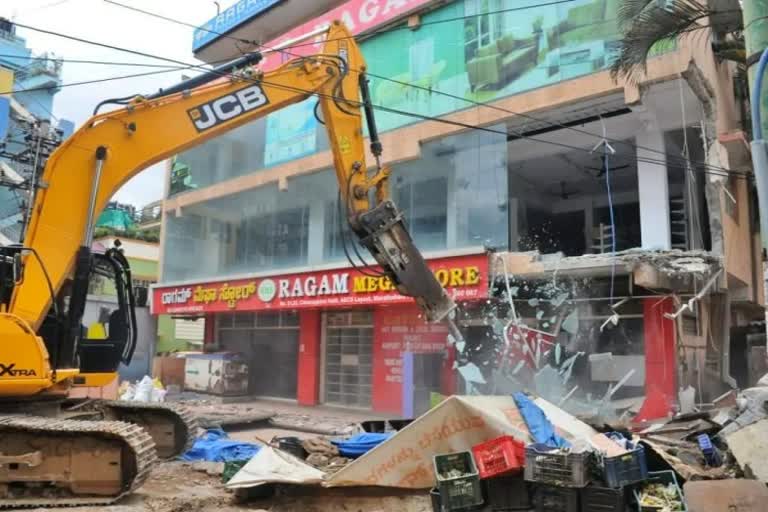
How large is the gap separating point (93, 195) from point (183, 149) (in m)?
1.25

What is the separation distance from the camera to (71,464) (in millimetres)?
6555

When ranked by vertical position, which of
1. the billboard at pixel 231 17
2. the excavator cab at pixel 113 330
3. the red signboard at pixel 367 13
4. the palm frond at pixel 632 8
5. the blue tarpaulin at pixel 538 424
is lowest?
the blue tarpaulin at pixel 538 424

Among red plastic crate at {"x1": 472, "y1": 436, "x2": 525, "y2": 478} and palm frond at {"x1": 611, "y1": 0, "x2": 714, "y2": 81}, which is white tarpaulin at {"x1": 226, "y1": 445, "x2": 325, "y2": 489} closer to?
red plastic crate at {"x1": 472, "y1": 436, "x2": 525, "y2": 478}

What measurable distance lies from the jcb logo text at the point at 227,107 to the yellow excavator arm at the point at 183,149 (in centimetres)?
1

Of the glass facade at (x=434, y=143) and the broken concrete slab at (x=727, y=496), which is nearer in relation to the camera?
the broken concrete slab at (x=727, y=496)

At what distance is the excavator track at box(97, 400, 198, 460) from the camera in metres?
8.67

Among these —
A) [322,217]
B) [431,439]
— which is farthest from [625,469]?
[322,217]

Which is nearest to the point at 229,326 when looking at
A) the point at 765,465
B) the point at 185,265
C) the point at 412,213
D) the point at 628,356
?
the point at 185,265

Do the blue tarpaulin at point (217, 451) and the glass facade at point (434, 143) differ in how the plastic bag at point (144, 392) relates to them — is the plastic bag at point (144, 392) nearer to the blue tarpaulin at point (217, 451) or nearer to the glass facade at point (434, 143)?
the blue tarpaulin at point (217, 451)

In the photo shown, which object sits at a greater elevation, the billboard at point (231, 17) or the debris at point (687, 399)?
the billboard at point (231, 17)

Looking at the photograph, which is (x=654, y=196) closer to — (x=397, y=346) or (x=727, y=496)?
(x=397, y=346)

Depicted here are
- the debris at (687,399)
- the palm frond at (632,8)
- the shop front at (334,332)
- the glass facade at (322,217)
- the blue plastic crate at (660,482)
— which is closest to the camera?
the blue plastic crate at (660,482)

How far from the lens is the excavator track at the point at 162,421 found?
8.67 metres

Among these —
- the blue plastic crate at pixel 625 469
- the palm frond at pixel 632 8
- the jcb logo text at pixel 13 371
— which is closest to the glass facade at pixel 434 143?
the palm frond at pixel 632 8
